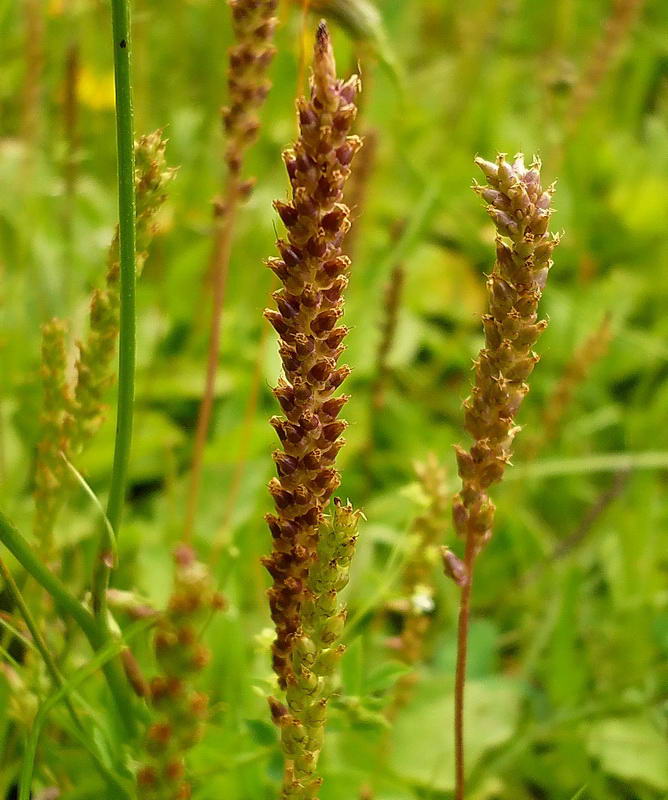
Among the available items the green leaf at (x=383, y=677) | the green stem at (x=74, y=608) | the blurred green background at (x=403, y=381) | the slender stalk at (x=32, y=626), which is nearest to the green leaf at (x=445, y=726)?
the blurred green background at (x=403, y=381)

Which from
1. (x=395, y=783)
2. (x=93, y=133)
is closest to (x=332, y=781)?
(x=395, y=783)

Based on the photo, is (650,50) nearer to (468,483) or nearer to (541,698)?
(541,698)

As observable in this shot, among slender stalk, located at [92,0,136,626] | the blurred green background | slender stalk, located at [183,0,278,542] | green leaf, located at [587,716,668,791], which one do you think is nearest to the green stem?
slender stalk, located at [92,0,136,626]

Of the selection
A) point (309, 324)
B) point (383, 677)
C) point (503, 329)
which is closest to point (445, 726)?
point (383, 677)

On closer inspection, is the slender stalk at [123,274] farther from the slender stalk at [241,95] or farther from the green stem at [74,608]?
the slender stalk at [241,95]

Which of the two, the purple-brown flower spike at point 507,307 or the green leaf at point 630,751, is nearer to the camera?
the purple-brown flower spike at point 507,307

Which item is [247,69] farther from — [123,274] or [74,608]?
[74,608]
